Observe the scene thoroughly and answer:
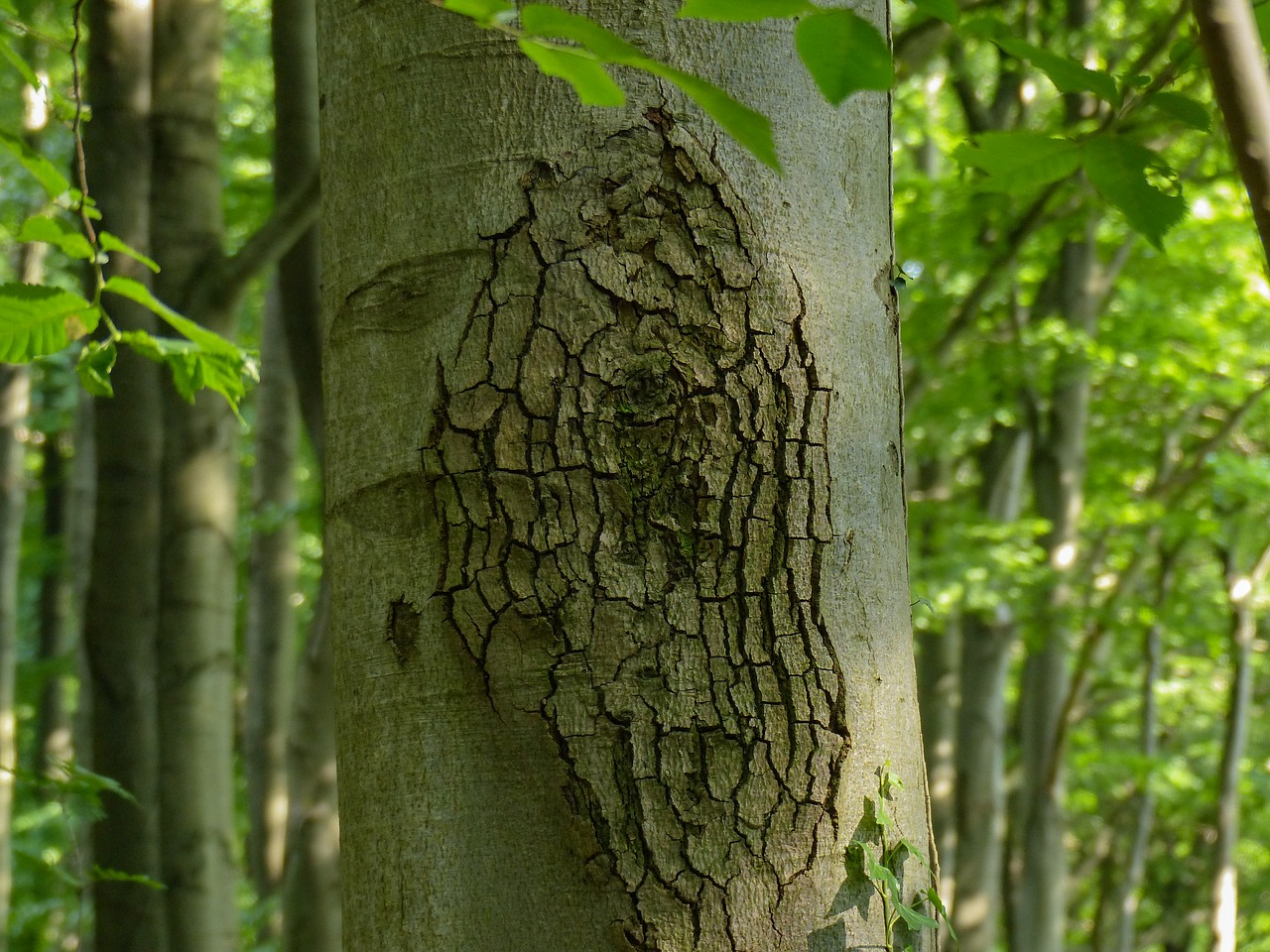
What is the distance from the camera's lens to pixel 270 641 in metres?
8.52

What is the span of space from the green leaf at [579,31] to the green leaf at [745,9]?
0.23ft

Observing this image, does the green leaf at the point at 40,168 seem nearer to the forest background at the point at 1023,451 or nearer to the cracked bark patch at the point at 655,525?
the cracked bark patch at the point at 655,525

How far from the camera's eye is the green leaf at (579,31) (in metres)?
0.69

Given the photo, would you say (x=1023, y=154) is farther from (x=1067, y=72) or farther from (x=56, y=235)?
(x=56, y=235)

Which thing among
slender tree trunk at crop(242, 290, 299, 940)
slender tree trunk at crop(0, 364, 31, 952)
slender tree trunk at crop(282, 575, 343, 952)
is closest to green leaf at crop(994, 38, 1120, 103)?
slender tree trunk at crop(282, 575, 343, 952)

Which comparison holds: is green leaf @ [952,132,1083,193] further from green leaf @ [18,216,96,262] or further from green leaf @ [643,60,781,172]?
green leaf @ [18,216,96,262]

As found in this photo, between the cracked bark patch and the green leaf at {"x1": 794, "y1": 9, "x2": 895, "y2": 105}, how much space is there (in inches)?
12.3

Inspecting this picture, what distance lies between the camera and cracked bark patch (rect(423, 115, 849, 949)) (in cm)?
100

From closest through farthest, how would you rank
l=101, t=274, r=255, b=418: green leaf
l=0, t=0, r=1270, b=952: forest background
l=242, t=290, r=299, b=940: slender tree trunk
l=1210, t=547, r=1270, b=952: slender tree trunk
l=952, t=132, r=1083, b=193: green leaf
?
l=952, t=132, r=1083, b=193: green leaf < l=101, t=274, r=255, b=418: green leaf < l=0, t=0, r=1270, b=952: forest background < l=242, t=290, r=299, b=940: slender tree trunk < l=1210, t=547, r=1270, b=952: slender tree trunk

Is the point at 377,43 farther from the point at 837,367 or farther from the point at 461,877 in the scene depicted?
the point at 461,877

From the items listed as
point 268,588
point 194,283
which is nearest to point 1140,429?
point 268,588

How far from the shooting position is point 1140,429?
9617 mm

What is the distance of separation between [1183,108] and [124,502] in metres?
3.31

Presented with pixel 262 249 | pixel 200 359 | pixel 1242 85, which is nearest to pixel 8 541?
pixel 262 249
